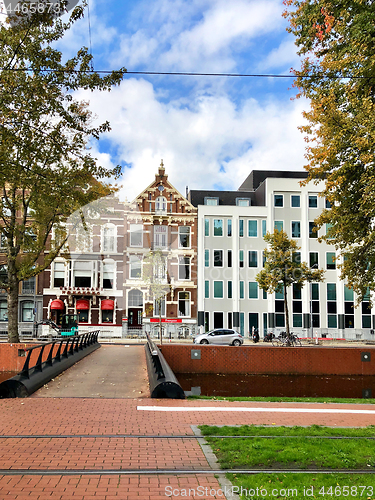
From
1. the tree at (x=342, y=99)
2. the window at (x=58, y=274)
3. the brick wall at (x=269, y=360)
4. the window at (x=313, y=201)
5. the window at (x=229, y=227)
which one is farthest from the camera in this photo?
the window at (x=313, y=201)

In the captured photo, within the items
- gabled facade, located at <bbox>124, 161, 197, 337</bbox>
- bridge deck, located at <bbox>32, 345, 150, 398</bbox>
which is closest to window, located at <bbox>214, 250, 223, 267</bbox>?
gabled facade, located at <bbox>124, 161, 197, 337</bbox>

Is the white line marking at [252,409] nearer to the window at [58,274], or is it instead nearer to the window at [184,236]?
the window at [184,236]

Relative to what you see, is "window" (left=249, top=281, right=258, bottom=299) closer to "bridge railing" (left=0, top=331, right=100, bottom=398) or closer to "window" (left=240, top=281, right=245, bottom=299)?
"window" (left=240, top=281, right=245, bottom=299)

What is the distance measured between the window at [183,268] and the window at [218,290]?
309cm

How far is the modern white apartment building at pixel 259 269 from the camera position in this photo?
147ft

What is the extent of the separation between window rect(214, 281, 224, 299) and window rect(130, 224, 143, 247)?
29.5 ft

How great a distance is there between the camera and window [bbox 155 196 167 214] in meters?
45.6

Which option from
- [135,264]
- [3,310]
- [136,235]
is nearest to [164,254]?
[135,264]

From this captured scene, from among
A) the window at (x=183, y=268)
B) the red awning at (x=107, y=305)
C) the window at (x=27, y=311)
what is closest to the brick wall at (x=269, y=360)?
the red awning at (x=107, y=305)

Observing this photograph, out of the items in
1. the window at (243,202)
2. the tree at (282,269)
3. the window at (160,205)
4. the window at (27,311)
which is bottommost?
the window at (27,311)

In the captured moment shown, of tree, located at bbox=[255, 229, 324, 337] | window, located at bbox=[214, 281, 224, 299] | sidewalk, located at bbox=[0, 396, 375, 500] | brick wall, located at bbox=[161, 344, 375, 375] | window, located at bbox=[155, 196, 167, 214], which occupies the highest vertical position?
window, located at bbox=[155, 196, 167, 214]

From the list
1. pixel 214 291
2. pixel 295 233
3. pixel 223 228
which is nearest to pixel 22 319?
pixel 214 291

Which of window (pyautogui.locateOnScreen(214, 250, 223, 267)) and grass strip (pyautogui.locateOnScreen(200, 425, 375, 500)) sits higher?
window (pyautogui.locateOnScreen(214, 250, 223, 267))

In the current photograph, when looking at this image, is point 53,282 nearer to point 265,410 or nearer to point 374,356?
point 374,356
